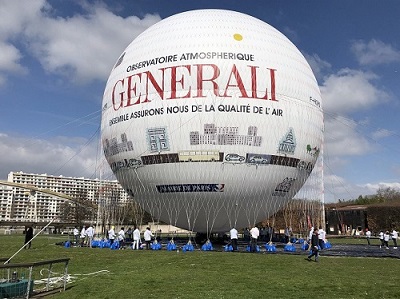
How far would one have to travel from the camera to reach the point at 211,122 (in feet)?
70.4

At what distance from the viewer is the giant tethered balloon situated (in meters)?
21.6

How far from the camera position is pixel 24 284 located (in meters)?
9.12

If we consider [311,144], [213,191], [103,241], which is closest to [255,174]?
[213,191]

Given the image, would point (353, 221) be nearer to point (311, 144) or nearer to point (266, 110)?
point (311, 144)

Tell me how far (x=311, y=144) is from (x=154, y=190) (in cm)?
1005

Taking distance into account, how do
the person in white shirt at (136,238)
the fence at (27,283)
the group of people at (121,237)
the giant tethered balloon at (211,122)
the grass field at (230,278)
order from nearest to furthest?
1. the fence at (27,283)
2. the grass field at (230,278)
3. the giant tethered balloon at (211,122)
4. the person in white shirt at (136,238)
5. the group of people at (121,237)

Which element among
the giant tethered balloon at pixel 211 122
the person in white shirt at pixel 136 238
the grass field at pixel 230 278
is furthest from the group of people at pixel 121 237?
the grass field at pixel 230 278

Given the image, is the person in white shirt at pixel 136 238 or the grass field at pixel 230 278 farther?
the person in white shirt at pixel 136 238

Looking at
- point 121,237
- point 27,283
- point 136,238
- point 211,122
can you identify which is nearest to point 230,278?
point 27,283

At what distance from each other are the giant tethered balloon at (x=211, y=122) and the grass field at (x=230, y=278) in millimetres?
5058

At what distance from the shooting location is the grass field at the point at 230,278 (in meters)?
10.1

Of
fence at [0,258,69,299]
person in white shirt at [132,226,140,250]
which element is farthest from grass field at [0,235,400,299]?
person in white shirt at [132,226,140,250]

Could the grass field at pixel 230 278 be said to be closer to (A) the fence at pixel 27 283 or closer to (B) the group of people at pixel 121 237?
(A) the fence at pixel 27 283

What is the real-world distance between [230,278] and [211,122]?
10.5 metres
